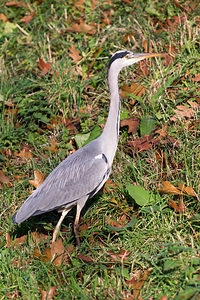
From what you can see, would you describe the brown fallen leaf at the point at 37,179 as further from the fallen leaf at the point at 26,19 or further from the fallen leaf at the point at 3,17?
the fallen leaf at the point at 3,17

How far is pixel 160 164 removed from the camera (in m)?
4.05

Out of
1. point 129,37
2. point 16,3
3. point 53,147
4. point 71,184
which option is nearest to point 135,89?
point 129,37

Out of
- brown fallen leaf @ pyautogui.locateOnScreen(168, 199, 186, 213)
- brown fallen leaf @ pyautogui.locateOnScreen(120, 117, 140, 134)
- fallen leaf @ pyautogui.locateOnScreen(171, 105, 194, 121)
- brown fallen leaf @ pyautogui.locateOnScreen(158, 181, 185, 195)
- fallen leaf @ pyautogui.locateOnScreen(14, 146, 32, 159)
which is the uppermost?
fallen leaf @ pyautogui.locateOnScreen(171, 105, 194, 121)

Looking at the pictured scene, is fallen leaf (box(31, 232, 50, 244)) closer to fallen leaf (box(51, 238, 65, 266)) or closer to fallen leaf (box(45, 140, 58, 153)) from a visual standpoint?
fallen leaf (box(51, 238, 65, 266))

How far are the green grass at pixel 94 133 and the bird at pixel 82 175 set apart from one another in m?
0.22

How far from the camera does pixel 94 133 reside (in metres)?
4.69

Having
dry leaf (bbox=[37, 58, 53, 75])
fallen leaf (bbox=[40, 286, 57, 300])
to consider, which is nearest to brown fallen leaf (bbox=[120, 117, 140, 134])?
dry leaf (bbox=[37, 58, 53, 75])

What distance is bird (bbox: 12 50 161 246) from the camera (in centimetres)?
386

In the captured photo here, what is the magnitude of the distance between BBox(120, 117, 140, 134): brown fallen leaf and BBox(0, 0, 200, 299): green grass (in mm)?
76

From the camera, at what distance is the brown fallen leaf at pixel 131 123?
4.50m

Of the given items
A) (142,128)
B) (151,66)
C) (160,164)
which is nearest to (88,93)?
(151,66)

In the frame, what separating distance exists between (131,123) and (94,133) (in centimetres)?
44

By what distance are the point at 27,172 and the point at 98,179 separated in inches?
46.0

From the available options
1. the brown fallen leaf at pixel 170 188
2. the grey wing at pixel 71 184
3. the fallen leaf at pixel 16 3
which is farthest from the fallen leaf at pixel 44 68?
the brown fallen leaf at pixel 170 188
